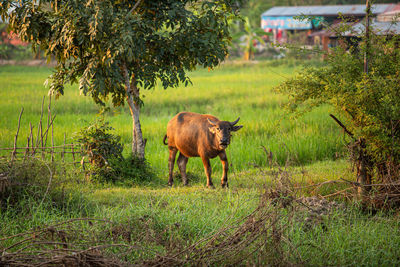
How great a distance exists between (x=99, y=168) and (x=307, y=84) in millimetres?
2992

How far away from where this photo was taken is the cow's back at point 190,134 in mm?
6105

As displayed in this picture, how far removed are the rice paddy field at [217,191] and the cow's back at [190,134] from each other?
1.78ft

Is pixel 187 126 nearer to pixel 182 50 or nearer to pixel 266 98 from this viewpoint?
pixel 182 50

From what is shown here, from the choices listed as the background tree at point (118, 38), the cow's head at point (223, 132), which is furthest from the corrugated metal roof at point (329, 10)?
the cow's head at point (223, 132)

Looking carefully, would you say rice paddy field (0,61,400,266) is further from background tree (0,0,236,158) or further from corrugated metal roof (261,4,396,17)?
corrugated metal roof (261,4,396,17)

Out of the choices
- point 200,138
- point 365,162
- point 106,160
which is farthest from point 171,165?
point 365,162

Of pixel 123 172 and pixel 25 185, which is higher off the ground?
pixel 25 185

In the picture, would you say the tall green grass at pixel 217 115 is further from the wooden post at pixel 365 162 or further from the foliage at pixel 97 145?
the wooden post at pixel 365 162

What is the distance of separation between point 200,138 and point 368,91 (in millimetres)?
2201

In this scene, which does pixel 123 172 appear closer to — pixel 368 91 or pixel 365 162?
pixel 365 162

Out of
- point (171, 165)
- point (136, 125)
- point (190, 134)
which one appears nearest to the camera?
point (190, 134)

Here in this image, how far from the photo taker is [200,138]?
→ 6129 mm

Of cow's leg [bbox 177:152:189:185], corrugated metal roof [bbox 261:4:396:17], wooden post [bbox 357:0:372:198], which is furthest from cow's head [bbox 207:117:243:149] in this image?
corrugated metal roof [bbox 261:4:396:17]

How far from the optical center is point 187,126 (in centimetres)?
637
